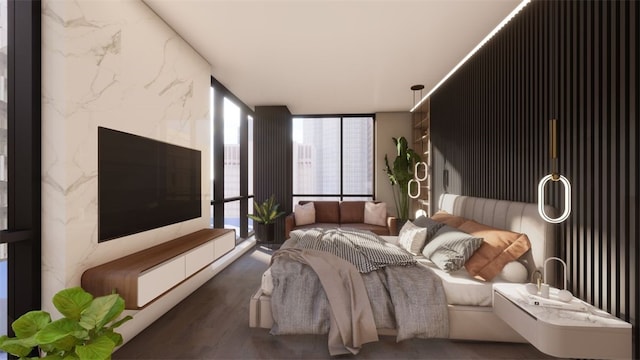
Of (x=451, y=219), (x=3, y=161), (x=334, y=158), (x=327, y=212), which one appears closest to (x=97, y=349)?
(x=3, y=161)

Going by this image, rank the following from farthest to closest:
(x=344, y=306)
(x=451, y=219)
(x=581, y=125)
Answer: (x=451, y=219) → (x=344, y=306) → (x=581, y=125)

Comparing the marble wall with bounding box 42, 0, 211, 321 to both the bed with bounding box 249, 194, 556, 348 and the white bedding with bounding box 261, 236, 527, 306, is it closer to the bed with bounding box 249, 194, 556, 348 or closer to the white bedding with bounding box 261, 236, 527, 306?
the bed with bounding box 249, 194, 556, 348

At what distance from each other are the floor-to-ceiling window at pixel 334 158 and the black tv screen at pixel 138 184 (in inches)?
133

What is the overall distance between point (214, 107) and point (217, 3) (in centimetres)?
199

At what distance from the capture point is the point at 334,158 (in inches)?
246

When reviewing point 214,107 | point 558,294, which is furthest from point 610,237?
point 214,107

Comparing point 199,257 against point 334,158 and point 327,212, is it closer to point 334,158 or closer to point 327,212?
point 327,212

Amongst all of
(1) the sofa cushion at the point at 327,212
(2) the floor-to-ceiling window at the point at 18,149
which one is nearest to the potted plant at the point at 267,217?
(1) the sofa cushion at the point at 327,212

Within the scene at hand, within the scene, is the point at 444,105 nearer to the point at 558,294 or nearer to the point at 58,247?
the point at 558,294

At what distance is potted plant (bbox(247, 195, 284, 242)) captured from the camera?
17.3 ft

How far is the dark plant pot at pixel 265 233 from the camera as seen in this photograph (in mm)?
5289

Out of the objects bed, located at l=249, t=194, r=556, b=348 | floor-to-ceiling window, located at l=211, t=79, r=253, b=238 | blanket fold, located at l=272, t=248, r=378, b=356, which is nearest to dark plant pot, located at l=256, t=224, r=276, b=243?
floor-to-ceiling window, located at l=211, t=79, r=253, b=238

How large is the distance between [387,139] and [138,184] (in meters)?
4.69

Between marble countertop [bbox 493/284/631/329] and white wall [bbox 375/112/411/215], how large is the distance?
3.97m
